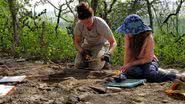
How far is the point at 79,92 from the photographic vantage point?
5.38 meters

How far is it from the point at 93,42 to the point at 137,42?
62.8 inches

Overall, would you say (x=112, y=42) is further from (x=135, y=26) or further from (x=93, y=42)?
(x=135, y=26)

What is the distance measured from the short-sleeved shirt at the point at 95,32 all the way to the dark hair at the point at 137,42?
109 cm

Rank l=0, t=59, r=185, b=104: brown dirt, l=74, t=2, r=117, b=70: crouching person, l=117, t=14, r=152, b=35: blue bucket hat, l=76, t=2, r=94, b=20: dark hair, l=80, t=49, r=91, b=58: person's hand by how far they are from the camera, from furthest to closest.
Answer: l=80, t=49, r=91, b=58: person's hand
l=74, t=2, r=117, b=70: crouching person
l=76, t=2, r=94, b=20: dark hair
l=117, t=14, r=152, b=35: blue bucket hat
l=0, t=59, r=185, b=104: brown dirt

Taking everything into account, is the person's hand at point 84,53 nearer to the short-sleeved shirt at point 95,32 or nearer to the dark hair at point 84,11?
the short-sleeved shirt at point 95,32

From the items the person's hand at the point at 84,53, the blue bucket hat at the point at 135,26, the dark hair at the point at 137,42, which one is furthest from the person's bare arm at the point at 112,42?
the blue bucket hat at the point at 135,26

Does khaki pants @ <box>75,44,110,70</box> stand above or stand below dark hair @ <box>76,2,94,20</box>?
below

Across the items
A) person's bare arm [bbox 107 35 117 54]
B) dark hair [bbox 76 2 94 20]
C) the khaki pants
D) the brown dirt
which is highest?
dark hair [bbox 76 2 94 20]

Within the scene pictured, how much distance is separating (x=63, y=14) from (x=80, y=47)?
11.3m

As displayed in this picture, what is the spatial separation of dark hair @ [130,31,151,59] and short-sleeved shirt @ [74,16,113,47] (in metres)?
1.09

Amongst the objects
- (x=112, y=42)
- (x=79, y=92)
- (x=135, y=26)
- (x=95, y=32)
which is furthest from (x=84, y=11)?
(x=79, y=92)

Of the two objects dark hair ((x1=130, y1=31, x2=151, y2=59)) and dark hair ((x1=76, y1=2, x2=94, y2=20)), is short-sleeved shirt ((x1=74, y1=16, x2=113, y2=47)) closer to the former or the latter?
dark hair ((x1=76, y1=2, x2=94, y2=20))

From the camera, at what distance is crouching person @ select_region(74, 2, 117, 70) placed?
714cm

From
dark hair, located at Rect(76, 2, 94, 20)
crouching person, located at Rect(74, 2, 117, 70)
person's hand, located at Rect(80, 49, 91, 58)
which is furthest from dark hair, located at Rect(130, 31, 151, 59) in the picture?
person's hand, located at Rect(80, 49, 91, 58)
